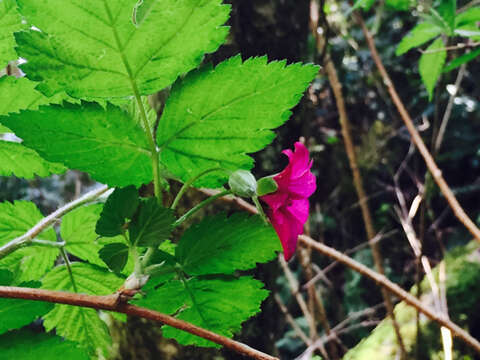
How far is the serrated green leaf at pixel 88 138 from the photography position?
220 mm

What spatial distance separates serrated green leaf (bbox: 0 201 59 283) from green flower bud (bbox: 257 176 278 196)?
19 cm

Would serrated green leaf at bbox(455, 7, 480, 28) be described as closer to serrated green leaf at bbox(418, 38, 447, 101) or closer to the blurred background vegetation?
serrated green leaf at bbox(418, 38, 447, 101)

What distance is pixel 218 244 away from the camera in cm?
25

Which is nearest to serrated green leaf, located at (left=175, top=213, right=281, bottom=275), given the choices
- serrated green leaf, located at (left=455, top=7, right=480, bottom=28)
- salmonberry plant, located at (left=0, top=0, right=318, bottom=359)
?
salmonberry plant, located at (left=0, top=0, right=318, bottom=359)

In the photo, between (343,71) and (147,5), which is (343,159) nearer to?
(343,71)

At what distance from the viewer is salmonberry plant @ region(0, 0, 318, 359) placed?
219 mm

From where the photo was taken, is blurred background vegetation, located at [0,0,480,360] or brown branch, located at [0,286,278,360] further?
blurred background vegetation, located at [0,0,480,360]

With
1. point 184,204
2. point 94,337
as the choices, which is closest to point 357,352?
point 184,204

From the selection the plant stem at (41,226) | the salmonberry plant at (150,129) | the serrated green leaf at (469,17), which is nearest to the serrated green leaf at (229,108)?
the salmonberry plant at (150,129)

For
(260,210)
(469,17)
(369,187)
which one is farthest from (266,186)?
(369,187)

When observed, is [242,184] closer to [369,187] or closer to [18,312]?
[18,312]

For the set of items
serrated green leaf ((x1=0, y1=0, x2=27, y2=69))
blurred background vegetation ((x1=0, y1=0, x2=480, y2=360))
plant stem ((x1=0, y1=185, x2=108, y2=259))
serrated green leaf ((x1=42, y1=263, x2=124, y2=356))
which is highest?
serrated green leaf ((x1=0, y1=0, x2=27, y2=69))

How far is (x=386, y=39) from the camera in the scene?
3.44 metres

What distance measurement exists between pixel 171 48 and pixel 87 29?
0.05m
